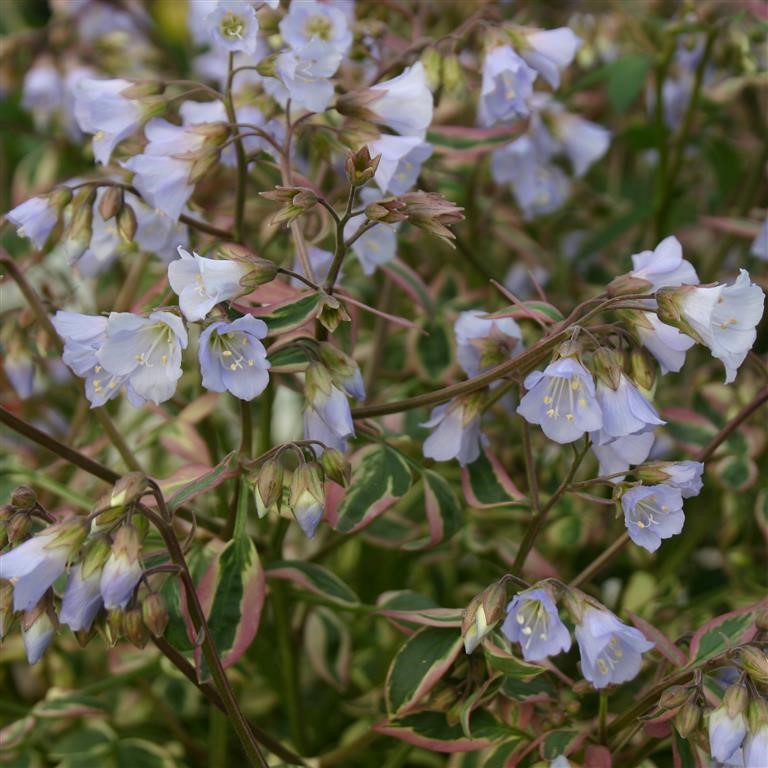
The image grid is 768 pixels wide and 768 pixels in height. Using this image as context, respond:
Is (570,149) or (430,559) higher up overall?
(570,149)

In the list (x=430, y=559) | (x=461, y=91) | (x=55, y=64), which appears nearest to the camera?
(x=461, y=91)

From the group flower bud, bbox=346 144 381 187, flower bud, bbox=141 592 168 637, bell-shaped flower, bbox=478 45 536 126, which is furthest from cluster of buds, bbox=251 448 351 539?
bell-shaped flower, bbox=478 45 536 126

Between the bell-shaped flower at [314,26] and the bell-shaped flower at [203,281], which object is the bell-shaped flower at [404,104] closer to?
the bell-shaped flower at [314,26]

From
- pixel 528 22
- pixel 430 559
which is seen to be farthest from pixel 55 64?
pixel 430 559

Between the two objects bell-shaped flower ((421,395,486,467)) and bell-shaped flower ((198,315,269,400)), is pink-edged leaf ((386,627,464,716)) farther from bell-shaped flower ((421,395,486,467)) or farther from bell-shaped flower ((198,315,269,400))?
bell-shaped flower ((198,315,269,400))

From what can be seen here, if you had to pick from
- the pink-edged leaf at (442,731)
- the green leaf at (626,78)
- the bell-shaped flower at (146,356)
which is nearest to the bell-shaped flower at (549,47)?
the green leaf at (626,78)

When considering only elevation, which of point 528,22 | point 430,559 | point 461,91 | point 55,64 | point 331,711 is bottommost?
point 331,711

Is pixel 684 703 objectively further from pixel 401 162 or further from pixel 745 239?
pixel 745 239
